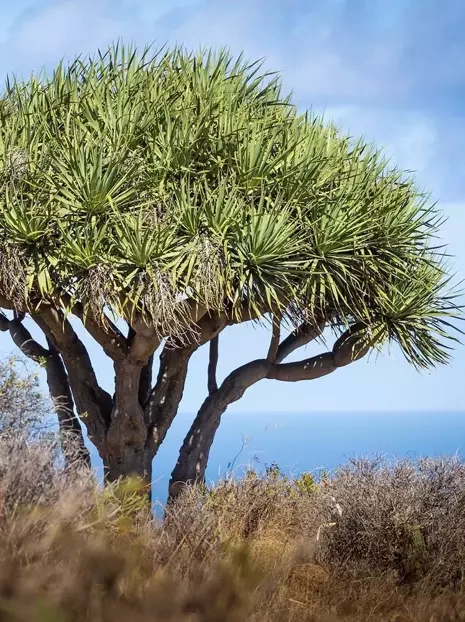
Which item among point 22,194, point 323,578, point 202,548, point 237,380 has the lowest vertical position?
point 323,578

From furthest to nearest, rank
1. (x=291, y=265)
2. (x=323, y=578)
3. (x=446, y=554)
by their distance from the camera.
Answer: (x=291, y=265) < (x=446, y=554) < (x=323, y=578)

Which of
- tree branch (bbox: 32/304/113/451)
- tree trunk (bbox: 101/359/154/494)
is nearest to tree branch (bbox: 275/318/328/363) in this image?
tree trunk (bbox: 101/359/154/494)

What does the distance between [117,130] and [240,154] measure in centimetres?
129

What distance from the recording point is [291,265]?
8.57m

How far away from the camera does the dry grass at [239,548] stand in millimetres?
3180

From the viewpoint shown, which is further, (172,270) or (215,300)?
(215,300)

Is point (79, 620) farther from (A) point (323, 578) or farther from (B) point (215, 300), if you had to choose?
(B) point (215, 300)

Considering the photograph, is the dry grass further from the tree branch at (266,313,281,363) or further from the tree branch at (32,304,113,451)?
the tree branch at (32,304,113,451)

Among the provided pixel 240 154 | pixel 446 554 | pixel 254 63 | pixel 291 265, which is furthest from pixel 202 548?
pixel 254 63

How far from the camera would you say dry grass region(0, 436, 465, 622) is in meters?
3.18

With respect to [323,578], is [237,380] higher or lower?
higher

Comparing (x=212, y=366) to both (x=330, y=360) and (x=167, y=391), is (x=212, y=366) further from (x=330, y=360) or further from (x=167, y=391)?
(x=330, y=360)

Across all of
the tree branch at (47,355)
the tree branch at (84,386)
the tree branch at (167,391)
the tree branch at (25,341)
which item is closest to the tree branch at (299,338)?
the tree branch at (167,391)

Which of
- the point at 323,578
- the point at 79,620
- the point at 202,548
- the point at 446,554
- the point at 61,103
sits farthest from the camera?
the point at 61,103
